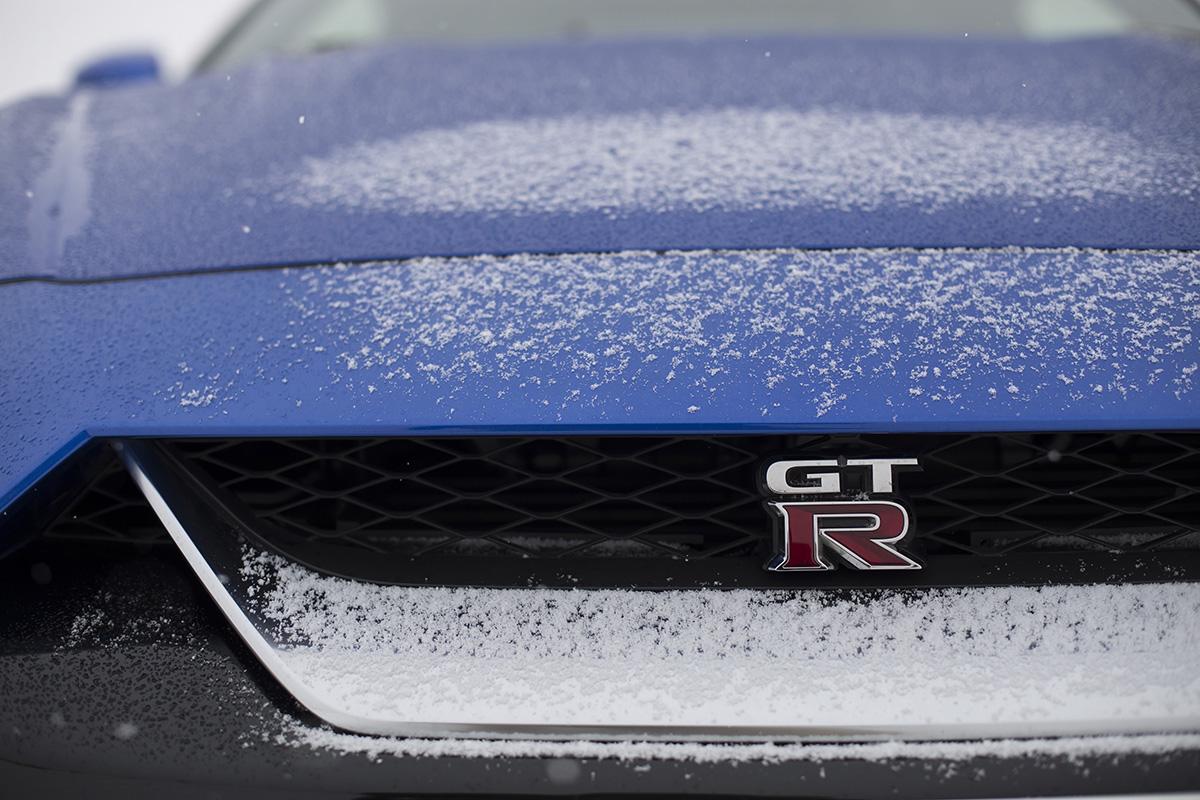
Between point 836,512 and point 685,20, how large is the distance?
4.24ft

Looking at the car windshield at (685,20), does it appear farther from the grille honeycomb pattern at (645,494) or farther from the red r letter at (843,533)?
the red r letter at (843,533)

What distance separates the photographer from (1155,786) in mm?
823

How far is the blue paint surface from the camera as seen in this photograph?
0.85m

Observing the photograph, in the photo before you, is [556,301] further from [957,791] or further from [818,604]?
[957,791]

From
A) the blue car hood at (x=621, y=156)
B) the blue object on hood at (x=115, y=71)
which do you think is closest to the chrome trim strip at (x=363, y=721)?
the blue car hood at (x=621, y=156)

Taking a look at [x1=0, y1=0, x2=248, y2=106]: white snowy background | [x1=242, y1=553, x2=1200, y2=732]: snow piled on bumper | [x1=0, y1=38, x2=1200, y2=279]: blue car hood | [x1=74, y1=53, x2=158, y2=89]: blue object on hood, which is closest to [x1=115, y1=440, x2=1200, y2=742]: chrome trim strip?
[x1=242, y1=553, x2=1200, y2=732]: snow piled on bumper

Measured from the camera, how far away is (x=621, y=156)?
1184 mm

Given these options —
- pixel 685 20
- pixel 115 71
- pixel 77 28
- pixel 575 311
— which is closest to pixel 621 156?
pixel 575 311

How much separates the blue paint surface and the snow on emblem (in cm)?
6

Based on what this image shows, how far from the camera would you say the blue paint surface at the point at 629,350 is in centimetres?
85

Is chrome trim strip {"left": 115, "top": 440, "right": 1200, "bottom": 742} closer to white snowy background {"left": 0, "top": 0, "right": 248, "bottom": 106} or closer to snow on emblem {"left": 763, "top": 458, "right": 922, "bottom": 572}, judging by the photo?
snow on emblem {"left": 763, "top": 458, "right": 922, "bottom": 572}

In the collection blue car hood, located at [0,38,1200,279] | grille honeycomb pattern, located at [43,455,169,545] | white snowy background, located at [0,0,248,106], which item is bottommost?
grille honeycomb pattern, located at [43,455,169,545]

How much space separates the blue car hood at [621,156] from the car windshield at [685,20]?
9.3 inches

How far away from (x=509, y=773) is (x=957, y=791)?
351 mm
